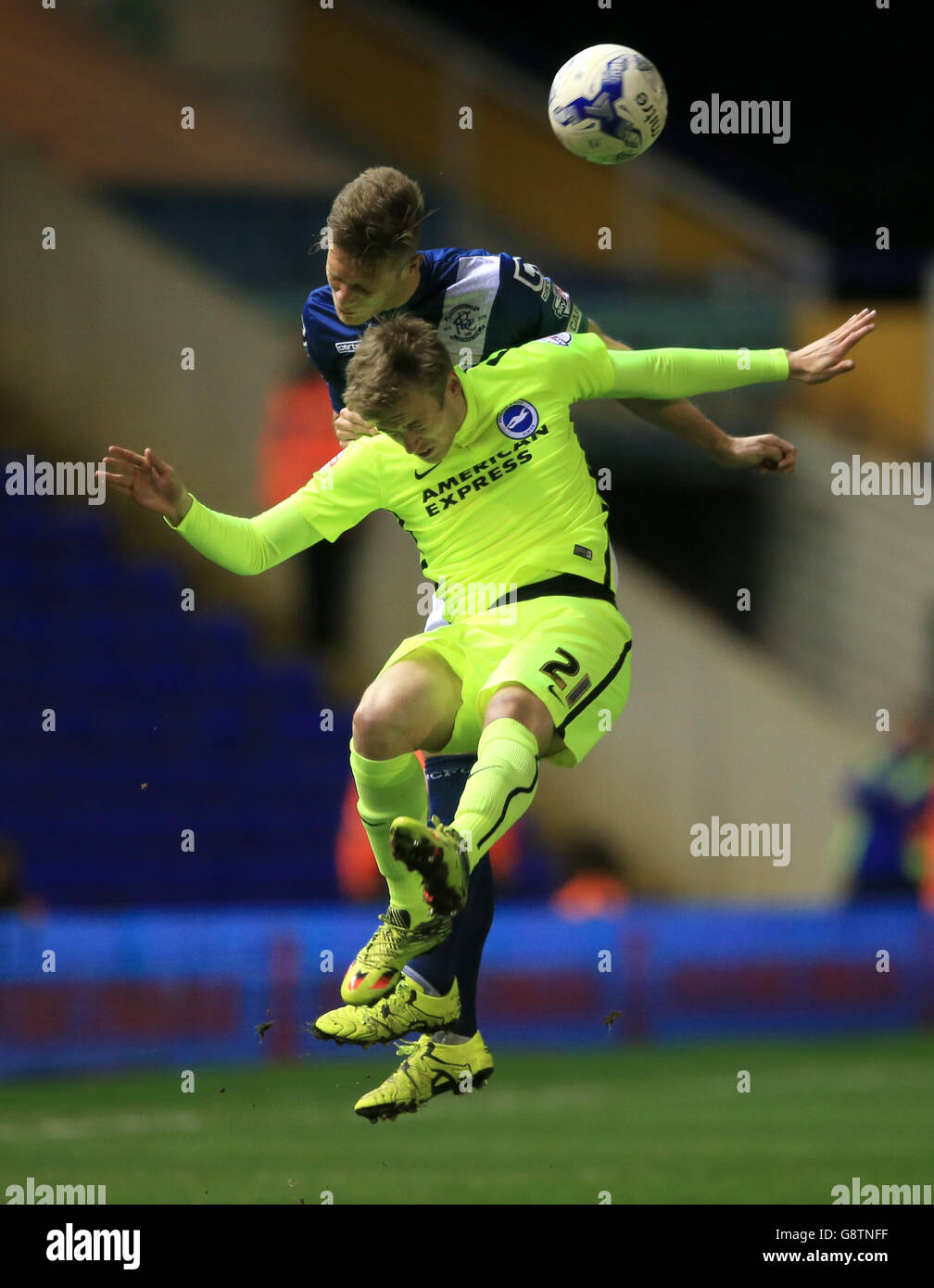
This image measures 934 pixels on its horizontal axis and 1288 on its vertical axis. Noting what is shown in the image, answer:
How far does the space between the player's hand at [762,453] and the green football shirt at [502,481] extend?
25cm

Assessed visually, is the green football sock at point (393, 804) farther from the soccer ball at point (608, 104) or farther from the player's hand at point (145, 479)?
the soccer ball at point (608, 104)

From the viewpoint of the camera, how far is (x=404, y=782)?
19.3 feet

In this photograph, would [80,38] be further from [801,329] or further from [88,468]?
[801,329]

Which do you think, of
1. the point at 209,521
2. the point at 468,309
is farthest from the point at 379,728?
the point at 468,309

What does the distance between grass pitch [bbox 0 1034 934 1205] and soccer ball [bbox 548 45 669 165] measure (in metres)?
3.53

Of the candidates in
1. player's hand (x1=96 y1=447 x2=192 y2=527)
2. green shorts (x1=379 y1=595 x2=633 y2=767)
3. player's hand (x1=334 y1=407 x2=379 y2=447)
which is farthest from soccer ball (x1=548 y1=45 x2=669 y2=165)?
player's hand (x1=96 y1=447 x2=192 y2=527)

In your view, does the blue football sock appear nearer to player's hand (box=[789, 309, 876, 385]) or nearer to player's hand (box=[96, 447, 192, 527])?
player's hand (box=[96, 447, 192, 527])

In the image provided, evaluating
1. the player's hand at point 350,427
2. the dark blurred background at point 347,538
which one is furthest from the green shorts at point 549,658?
the dark blurred background at point 347,538

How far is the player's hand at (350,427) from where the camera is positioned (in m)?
6.14

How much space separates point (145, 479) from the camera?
5.66m

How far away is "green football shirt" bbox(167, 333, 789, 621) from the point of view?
5.98m

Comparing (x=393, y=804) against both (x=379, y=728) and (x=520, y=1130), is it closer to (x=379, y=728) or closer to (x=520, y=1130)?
(x=379, y=728)

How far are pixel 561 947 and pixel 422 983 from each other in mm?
6423

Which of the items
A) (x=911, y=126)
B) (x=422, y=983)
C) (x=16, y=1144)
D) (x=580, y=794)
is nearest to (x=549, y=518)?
(x=422, y=983)
